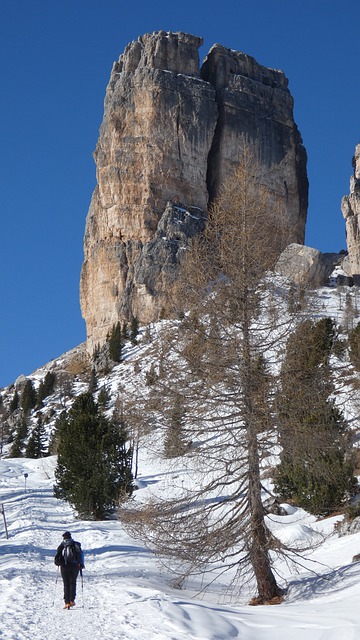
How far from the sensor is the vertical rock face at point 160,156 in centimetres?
8275

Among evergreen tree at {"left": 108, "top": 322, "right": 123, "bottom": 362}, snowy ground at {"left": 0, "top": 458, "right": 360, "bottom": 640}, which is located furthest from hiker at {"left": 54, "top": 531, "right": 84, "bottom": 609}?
evergreen tree at {"left": 108, "top": 322, "right": 123, "bottom": 362}

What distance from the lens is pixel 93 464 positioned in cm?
2098

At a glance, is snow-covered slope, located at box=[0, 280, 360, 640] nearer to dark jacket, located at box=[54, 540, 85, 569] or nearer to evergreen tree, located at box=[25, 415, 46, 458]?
dark jacket, located at box=[54, 540, 85, 569]

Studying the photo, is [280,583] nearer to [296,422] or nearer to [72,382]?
[296,422]

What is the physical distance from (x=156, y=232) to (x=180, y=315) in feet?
236

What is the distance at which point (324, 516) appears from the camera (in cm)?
1912

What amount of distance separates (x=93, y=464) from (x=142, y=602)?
12.7 m

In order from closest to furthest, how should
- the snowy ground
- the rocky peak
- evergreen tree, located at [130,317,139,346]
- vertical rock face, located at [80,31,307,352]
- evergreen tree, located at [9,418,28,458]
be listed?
the snowy ground
evergreen tree, located at [9,418,28,458]
evergreen tree, located at [130,317,139,346]
vertical rock face, located at [80,31,307,352]
the rocky peak

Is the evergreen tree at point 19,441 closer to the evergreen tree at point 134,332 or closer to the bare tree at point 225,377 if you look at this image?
the evergreen tree at point 134,332

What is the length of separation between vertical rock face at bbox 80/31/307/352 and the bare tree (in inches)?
2636

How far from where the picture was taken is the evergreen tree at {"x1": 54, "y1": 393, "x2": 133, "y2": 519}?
2083 centimetres

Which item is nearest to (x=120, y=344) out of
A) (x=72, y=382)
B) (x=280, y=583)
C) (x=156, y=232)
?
(x=72, y=382)

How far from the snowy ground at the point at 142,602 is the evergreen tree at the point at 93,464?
316cm

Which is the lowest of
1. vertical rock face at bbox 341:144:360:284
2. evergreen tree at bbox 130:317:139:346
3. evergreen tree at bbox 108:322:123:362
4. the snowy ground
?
the snowy ground
